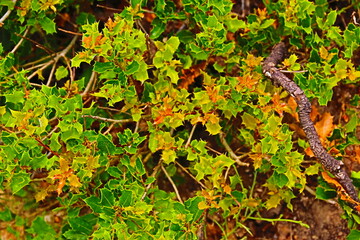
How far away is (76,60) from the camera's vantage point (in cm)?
204

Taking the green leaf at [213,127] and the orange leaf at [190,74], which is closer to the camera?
the green leaf at [213,127]

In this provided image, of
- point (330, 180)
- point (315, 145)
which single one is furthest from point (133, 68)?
point (330, 180)

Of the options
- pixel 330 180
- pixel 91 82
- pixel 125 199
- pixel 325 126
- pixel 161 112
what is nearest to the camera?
pixel 125 199

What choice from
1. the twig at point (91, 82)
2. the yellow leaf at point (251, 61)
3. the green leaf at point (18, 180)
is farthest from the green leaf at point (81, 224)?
the yellow leaf at point (251, 61)

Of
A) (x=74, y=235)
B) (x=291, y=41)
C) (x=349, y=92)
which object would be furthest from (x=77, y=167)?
(x=349, y=92)

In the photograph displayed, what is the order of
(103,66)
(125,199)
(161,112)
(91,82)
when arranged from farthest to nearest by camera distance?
(91,82) → (161,112) → (103,66) → (125,199)

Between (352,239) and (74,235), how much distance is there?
1261mm

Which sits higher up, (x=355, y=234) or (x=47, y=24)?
(x=47, y=24)

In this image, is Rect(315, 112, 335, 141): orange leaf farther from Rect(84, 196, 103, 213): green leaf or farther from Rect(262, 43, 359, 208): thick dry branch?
Rect(84, 196, 103, 213): green leaf

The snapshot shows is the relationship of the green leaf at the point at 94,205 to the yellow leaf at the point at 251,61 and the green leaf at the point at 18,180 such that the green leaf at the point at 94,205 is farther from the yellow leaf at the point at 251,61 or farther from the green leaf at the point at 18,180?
the yellow leaf at the point at 251,61

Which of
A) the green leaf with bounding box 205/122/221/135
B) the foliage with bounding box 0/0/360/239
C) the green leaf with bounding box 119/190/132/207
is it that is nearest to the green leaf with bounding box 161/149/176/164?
the foliage with bounding box 0/0/360/239

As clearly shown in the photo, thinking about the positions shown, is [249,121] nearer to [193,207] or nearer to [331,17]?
[193,207]

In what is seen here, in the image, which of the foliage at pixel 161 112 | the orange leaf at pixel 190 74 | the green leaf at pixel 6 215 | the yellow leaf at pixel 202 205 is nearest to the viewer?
the foliage at pixel 161 112

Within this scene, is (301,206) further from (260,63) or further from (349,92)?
(260,63)
